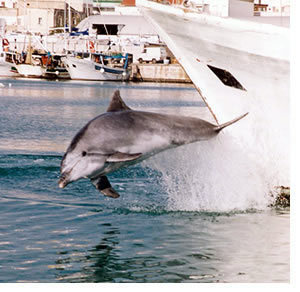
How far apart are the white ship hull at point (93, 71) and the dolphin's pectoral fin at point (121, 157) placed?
3523 inches

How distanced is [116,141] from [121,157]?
0.40m

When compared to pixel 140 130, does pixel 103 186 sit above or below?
below

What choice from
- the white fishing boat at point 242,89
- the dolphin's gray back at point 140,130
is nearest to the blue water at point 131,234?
the white fishing boat at point 242,89

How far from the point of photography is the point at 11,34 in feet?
400

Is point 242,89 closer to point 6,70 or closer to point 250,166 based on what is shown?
point 250,166

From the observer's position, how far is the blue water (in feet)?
39.3

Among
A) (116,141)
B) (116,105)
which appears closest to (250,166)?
(116,105)

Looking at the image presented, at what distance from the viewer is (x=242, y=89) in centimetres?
1672

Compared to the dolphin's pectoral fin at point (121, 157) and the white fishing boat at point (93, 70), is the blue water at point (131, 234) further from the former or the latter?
the white fishing boat at point (93, 70)

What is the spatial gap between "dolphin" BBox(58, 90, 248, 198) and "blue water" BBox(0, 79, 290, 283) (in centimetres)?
166

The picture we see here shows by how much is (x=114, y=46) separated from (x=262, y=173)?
101133 mm

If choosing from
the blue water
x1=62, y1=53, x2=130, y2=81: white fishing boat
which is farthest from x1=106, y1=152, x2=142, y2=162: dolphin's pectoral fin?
x1=62, y1=53, x2=130, y2=81: white fishing boat

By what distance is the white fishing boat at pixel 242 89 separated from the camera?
1641cm

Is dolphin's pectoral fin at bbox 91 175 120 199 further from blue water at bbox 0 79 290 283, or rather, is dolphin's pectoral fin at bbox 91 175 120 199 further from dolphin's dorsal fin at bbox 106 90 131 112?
blue water at bbox 0 79 290 283
